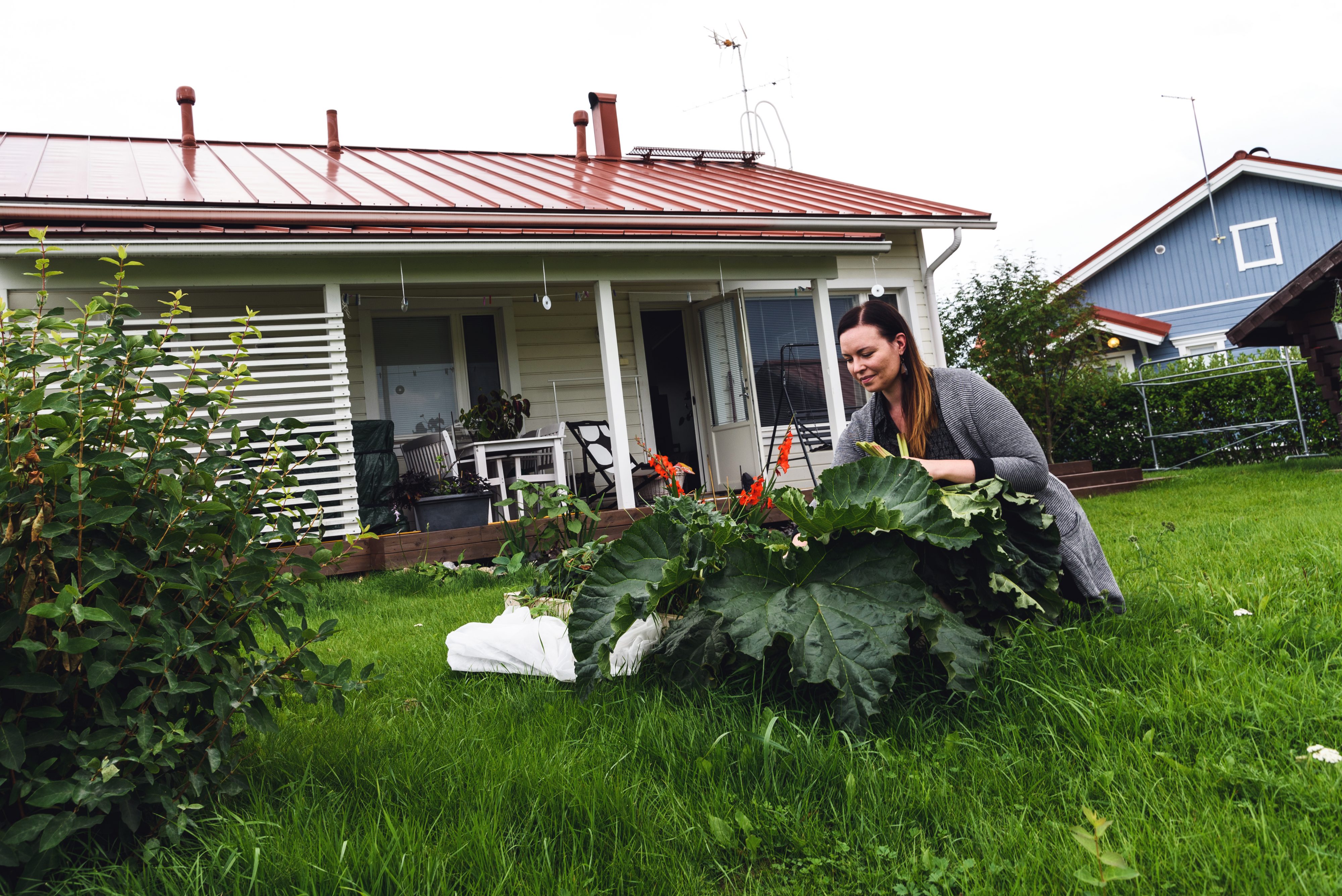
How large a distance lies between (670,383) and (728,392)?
140 cm

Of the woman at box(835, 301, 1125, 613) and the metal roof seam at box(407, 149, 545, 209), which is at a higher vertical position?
the metal roof seam at box(407, 149, 545, 209)

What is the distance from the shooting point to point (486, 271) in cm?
768

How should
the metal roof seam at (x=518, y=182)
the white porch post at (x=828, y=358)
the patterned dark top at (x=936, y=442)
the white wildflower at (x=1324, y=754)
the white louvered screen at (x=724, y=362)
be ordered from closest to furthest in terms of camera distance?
the white wildflower at (x=1324, y=754), the patterned dark top at (x=936, y=442), the white porch post at (x=828, y=358), the metal roof seam at (x=518, y=182), the white louvered screen at (x=724, y=362)

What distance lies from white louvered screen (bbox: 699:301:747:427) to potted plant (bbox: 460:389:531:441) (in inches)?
95.1

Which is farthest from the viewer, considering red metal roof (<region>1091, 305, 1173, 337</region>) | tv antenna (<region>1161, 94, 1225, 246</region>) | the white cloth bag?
red metal roof (<region>1091, 305, 1173, 337</region>)

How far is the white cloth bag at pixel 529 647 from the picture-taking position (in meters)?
2.51

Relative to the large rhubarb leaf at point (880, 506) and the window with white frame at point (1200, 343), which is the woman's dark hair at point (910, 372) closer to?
the large rhubarb leaf at point (880, 506)

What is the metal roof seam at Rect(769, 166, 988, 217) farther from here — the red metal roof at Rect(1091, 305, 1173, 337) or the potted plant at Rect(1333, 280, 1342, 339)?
the red metal roof at Rect(1091, 305, 1173, 337)

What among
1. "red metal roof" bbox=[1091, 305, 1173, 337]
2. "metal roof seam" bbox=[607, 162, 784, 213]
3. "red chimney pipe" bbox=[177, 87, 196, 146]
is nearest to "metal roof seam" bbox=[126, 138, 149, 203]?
"red chimney pipe" bbox=[177, 87, 196, 146]

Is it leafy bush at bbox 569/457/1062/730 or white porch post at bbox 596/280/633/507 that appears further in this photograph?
white porch post at bbox 596/280/633/507

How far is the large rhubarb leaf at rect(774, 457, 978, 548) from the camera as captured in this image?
2.09m

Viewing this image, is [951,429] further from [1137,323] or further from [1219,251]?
[1219,251]

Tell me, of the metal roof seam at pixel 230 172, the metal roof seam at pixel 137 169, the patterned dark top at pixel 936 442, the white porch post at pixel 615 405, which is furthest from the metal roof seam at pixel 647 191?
the patterned dark top at pixel 936 442

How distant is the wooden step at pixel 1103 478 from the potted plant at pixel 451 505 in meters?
7.29
